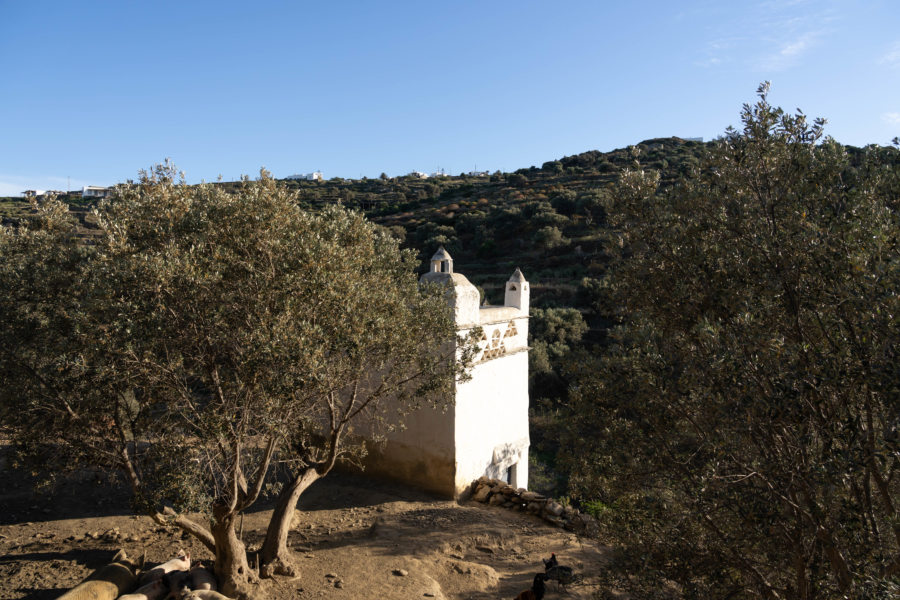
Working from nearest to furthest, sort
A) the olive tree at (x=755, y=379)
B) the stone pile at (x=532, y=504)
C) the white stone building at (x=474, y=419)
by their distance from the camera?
1. the olive tree at (x=755, y=379)
2. the stone pile at (x=532, y=504)
3. the white stone building at (x=474, y=419)

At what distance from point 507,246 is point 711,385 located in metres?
35.5

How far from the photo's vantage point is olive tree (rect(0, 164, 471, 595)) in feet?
18.3

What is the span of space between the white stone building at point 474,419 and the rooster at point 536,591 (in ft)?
11.0

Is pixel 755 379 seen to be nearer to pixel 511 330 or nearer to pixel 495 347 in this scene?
pixel 495 347

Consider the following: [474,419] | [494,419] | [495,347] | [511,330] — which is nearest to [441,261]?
[495,347]

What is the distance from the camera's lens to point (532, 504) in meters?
10.2

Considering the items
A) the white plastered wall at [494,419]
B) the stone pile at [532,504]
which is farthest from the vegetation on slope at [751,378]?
the white plastered wall at [494,419]

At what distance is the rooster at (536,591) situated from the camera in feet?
22.4

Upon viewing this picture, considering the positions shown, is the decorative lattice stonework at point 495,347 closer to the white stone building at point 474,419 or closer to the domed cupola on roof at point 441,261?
the white stone building at point 474,419

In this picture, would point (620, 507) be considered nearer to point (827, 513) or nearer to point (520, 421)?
point (827, 513)

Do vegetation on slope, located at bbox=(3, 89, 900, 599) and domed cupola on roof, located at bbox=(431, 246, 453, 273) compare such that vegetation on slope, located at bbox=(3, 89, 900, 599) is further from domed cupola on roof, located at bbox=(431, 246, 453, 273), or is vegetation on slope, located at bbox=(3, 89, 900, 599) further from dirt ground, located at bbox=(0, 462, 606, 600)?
domed cupola on roof, located at bbox=(431, 246, 453, 273)

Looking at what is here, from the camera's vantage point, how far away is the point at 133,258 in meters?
5.38

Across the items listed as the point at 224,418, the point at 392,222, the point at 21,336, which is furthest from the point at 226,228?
the point at 392,222

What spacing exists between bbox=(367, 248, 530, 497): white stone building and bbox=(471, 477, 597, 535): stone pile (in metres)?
0.34
